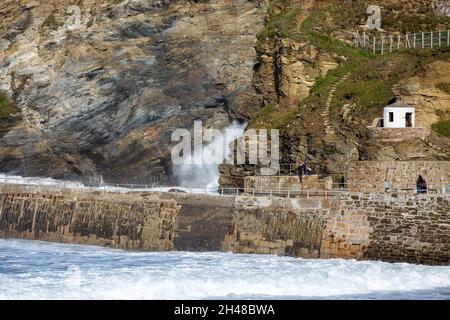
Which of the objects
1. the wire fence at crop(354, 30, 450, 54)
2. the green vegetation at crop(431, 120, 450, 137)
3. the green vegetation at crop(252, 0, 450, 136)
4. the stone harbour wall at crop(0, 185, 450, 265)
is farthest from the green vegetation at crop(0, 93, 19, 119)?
the green vegetation at crop(431, 120, 450, 137)

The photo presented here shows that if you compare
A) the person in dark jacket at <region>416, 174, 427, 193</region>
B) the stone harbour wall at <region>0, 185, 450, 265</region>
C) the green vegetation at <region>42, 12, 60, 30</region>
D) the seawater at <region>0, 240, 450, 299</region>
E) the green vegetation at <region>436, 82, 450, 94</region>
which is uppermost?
the green vegetation at <region>42, 12, 60, 30</region>

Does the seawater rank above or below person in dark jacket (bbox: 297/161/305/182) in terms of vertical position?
below

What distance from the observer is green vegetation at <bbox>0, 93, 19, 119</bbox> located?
59.9m

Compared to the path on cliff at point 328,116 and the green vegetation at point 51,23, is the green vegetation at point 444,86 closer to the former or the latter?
the path on cliff at point 328,116

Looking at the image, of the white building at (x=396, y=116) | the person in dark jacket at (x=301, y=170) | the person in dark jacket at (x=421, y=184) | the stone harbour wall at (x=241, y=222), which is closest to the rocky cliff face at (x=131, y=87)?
the stone harbour wall at (x=241, y=222)

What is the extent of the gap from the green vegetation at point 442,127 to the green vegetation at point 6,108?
24939 millimetres

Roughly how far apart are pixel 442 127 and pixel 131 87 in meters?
19.3

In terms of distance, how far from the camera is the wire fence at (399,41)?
48.9 m

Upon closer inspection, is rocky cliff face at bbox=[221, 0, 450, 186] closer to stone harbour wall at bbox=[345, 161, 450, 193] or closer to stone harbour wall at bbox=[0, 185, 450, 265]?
stone harbour wall at bbox=[345, 161, 450, 193]

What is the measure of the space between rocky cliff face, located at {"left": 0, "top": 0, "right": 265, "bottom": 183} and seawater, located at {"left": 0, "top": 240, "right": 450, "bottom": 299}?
1924cm

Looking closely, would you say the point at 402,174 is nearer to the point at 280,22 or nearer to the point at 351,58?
the point at 351,58

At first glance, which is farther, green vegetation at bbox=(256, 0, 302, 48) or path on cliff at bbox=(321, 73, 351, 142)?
green vegetation at bbox=(256, 0, 302, 48)

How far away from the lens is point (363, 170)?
131ft
